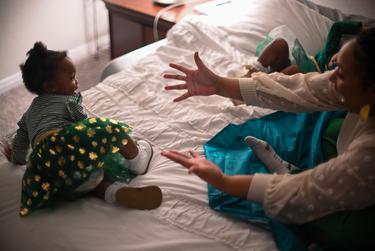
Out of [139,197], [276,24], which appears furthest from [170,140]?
[276,24]

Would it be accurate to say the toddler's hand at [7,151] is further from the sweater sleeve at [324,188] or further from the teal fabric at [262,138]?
the sweater sleeve at [324,188]

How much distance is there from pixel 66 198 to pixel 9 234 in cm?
16

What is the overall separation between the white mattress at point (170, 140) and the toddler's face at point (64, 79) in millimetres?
166

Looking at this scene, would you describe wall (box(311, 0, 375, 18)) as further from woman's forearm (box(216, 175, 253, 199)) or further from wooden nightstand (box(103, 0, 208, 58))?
woman's forearm (box(216, 175, 253, 199))

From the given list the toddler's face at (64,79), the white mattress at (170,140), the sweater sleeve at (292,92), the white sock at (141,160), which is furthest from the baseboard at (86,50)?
the sweater sleeve at (292,92)

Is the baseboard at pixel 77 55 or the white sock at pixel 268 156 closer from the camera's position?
the white sock at pixel 268 156

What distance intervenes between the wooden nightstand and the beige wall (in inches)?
12.4

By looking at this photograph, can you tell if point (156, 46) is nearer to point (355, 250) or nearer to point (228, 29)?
point (228, 29)

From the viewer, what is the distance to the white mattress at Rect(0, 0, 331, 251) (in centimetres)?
97

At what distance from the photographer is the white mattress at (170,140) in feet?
3.19

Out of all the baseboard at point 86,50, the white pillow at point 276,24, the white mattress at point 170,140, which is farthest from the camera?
the baseboard at point 86,50

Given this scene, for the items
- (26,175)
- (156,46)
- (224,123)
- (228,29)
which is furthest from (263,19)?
(26,175)

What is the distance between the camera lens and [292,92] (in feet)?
3.73

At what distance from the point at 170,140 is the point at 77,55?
5.91ft
